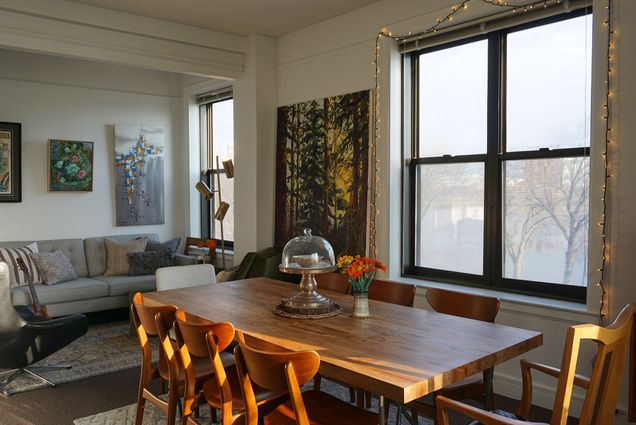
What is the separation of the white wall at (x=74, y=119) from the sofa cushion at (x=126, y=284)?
89 centimetres

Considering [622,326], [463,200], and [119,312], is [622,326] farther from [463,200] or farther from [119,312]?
[119,312]

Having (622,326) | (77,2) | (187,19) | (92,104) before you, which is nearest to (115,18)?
(77,2)

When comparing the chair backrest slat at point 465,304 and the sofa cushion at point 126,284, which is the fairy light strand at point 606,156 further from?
the sofa cushion at point 126,284

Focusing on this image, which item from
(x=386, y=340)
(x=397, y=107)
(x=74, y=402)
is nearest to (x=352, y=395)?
(x=386, y=340)

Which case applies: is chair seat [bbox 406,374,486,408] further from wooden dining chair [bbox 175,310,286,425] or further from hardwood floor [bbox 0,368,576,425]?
hardwood floor [bbox 0,368,576,425]

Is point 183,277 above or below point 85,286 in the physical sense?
above

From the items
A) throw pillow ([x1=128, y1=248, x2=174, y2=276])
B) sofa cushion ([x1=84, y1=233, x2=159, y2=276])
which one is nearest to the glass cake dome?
throw pillow ([x1=128, y1=248, x2=174, y2=276])

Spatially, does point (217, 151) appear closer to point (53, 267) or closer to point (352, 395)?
point (53, 267)

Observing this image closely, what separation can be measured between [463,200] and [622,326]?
233 cm

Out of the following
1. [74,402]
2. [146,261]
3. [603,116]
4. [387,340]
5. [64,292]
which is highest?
[603,116]

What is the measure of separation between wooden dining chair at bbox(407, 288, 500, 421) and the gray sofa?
3.68 m

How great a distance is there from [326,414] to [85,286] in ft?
13.2

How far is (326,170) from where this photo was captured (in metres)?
5.05

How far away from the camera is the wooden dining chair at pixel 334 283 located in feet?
11.9
